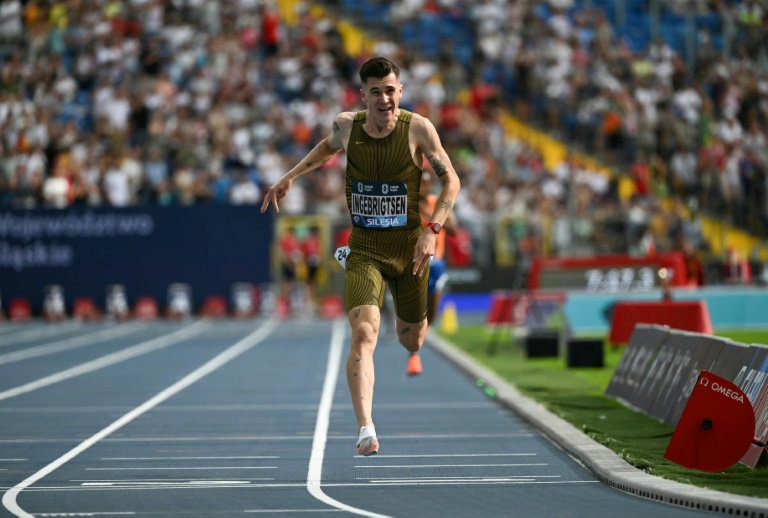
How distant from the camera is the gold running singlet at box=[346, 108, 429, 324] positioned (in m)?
9.73

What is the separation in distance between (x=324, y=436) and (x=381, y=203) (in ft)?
9.78

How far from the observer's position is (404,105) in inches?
1368

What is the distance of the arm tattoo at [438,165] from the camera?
382 inches

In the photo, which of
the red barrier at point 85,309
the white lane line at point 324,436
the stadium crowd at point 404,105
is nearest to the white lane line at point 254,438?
the white lane line at point 324,436

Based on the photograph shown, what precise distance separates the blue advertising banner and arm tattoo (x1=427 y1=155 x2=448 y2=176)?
2396 centimetres

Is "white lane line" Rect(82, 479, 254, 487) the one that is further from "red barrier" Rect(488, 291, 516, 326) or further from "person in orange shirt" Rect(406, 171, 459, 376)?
"red barrier" Rect(488, 291, 516, 326)

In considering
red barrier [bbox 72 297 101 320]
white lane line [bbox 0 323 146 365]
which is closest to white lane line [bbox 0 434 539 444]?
white lane line [bbox 0 323 146 365]

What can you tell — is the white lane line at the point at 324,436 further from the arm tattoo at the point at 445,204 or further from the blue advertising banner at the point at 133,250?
the blue advertising banner at the point at 133,250

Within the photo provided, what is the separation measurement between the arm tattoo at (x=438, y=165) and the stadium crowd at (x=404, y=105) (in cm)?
2141

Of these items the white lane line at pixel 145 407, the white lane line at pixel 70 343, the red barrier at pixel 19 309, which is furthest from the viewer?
the red barrier at pixel 19 309

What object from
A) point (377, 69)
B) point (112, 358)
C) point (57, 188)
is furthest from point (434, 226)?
point (57, 188)

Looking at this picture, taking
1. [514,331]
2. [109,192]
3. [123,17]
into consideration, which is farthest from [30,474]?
[123,17]

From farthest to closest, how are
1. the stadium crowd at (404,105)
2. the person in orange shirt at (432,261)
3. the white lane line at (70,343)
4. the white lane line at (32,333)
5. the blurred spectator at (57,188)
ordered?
1. the blurred spectator at (57,188)
2. the stadium crowd at (404,105)
3. the white lane line at (32,333)
4. the white lane line at (70,343)
5. the person in orange shirt at (432,261)

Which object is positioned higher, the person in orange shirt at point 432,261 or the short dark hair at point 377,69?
the short dark hair at point 377,69
